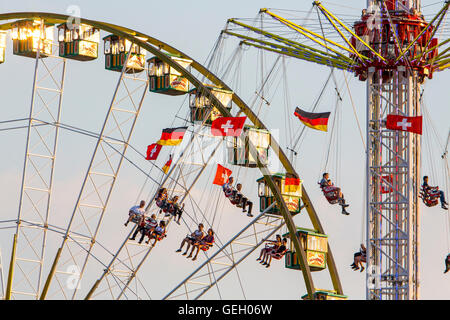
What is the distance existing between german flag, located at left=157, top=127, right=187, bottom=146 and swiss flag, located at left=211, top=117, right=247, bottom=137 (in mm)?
3110

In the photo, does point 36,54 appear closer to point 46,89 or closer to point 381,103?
point 46,89

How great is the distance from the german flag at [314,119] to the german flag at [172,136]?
297 inches

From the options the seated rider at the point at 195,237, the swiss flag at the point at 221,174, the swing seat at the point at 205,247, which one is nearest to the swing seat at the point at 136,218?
the seated rider at the point at 195,237

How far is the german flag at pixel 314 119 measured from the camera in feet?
231

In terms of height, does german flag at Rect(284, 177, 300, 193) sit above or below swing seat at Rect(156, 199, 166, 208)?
above

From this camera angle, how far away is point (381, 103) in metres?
70.8

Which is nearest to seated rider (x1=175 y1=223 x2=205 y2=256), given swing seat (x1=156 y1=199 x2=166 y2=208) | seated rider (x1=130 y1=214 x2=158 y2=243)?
seated rider (x1=130 y1=214 x2=158 y2=243)

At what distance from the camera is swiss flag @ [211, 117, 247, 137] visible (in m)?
73.1

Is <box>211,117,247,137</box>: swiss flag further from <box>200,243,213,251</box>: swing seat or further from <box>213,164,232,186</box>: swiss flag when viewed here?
<box>200,243,213,251</box>: swing seat

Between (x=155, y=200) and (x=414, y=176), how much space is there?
1191 centimetres

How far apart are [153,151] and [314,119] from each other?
1039 centimetres

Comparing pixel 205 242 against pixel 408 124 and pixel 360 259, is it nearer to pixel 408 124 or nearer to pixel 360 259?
pixel 360 259

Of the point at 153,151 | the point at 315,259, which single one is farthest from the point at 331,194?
the point at 153,151

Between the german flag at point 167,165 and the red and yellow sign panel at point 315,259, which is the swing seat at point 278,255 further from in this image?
the german flag at point 167,165
